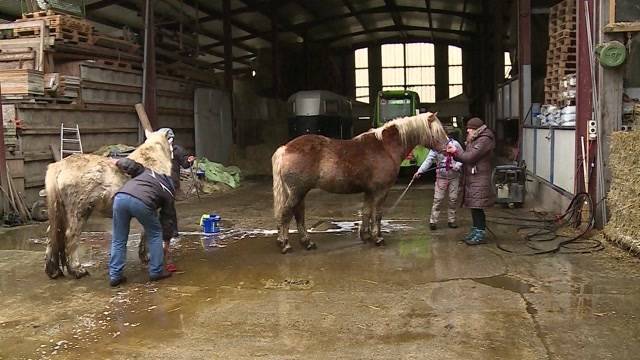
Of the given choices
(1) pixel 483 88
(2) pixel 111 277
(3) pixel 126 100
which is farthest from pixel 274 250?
(1) pixel 483 88

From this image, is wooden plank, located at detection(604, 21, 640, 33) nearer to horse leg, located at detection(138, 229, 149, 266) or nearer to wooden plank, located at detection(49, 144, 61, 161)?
horse leg, located at detection(138, 229, 149, 266)

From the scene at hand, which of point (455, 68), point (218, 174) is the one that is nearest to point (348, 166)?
point (218, 174)

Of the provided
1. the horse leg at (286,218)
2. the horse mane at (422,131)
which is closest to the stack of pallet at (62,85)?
the horse leg at (286,218)

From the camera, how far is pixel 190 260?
22.4 ft

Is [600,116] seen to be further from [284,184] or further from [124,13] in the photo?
[124,13]

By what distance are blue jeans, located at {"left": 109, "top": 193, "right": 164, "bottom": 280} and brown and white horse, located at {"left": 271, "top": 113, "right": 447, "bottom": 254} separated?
174 cm

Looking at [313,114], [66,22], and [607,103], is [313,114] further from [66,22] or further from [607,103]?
[607,103]

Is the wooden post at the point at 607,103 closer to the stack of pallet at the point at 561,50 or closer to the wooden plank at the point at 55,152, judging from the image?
the stack of pallet at the point at 561,50

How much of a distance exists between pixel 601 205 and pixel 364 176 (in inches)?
122

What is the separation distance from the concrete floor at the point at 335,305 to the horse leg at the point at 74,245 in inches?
7.2

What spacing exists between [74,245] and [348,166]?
3.30 metres

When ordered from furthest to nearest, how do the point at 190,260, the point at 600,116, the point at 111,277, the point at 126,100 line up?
the point at 126,100 < the point at 600,116 < the point at 190,260 < the point at 111,277

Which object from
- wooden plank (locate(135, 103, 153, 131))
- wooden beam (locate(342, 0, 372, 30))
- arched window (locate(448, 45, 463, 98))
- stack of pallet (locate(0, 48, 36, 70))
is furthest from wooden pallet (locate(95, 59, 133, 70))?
arched window (locate(448, 45, 463, 98))

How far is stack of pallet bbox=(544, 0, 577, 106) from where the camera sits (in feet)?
32.0
